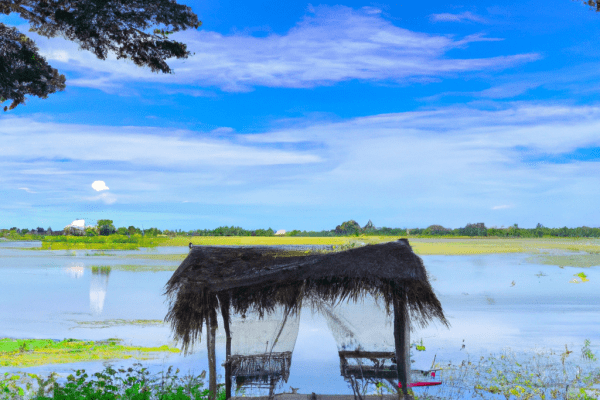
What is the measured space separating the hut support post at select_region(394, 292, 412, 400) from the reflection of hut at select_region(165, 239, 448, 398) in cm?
1

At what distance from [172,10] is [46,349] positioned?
8.41 m

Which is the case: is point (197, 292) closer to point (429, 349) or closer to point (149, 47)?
point (149, 47)

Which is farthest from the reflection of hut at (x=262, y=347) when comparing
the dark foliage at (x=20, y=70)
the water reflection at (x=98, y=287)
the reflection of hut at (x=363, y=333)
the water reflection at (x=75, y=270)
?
the water reflection at (x=75, y=270)

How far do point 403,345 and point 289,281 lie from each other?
1.81m

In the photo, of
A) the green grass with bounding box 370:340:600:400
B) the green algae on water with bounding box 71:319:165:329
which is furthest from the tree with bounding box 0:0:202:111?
the green algae on water with bounding box 71:319:165:329

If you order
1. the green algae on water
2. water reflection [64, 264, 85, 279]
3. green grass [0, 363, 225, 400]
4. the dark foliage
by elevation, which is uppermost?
the dark foliage

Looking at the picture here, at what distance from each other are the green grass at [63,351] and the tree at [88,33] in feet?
17.7

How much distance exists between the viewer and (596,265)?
28188mm

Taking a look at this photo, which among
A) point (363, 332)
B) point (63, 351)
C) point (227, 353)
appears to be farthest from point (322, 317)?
point (63, 351)

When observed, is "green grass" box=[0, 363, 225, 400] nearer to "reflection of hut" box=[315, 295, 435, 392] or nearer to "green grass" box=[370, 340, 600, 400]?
"reflection of hut" box=[315, 295, 435, 392]

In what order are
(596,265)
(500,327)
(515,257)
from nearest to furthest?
1. (500,327)
2. (596,265)
3. (515,257)

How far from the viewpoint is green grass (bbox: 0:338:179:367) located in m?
10.2

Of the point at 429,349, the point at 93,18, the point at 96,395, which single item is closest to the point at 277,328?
the point at 96,395

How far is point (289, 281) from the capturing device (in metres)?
6.00
